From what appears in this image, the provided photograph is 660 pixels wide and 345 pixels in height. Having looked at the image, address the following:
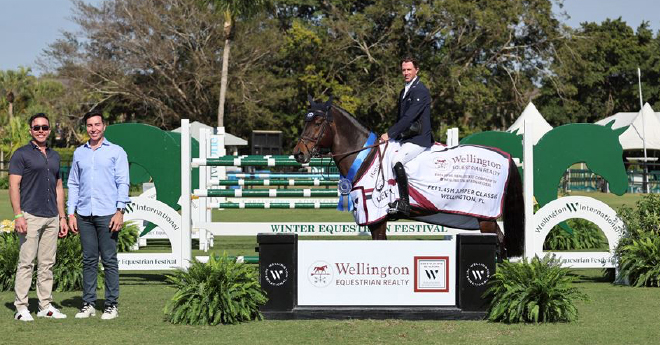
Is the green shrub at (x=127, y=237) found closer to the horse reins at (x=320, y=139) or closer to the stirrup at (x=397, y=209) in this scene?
the horse reins at (x=320, y=139)

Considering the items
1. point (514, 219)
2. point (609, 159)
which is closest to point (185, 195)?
point (514, 219)

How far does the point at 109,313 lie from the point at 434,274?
9.93 ft

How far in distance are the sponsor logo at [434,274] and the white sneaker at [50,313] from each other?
3344 millimetres

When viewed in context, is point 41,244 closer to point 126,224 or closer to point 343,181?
point 343,181

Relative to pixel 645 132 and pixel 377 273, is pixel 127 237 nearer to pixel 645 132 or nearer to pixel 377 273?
pixel 377 273

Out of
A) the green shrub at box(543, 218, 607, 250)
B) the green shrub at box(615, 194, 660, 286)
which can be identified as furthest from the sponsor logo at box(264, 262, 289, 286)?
the green shrub at box(543, 218, 607, 250)

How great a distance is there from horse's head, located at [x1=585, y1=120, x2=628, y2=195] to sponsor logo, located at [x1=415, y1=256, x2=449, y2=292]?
344cm

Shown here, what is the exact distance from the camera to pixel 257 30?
53094 millimetres

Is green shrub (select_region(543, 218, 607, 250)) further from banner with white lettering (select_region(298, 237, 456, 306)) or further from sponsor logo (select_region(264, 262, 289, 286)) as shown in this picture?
sponsor logo (select_region(264, 262, 289, 286))

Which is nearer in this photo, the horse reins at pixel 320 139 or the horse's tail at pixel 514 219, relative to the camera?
the horse reins at pixel 320 139

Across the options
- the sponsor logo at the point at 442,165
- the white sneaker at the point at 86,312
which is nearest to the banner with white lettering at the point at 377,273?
the sponsor logo at the point at 442,165

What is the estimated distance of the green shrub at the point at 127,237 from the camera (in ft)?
42.5

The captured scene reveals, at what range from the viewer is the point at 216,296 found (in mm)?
8289

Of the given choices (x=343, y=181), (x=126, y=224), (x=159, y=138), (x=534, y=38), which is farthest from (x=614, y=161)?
(x=534, y=38)
